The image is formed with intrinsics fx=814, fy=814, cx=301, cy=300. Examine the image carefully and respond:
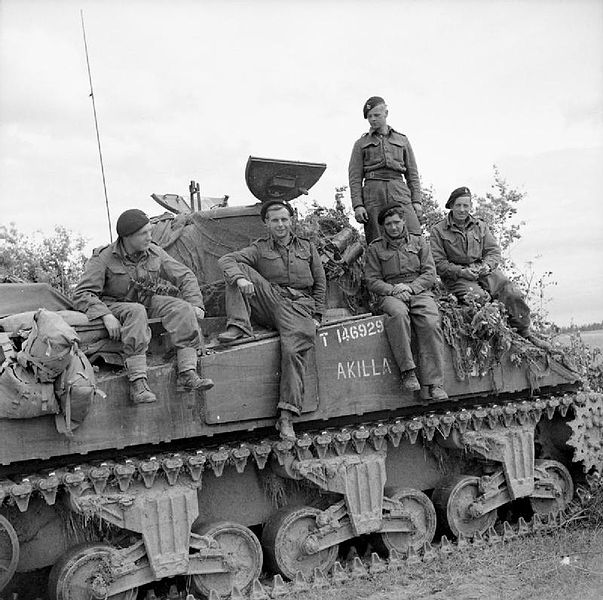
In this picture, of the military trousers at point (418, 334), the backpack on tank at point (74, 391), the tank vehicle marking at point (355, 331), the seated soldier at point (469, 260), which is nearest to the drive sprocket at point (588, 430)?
the seated soldier at point (469, 260)

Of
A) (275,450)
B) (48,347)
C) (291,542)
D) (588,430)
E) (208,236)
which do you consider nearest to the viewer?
(48,347)

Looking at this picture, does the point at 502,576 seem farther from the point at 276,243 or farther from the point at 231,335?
the point at 276,243

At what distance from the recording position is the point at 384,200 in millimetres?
9914

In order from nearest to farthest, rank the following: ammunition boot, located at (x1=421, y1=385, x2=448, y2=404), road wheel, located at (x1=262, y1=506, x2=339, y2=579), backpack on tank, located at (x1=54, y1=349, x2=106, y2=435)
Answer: backpack on tank, located at (x1=54, y1=349, x2=106, y2=435)
road wheel, located at (x1=262, y1=506, x2=339, y2=579)
ammunition boot, located at (x1=421, y1=385, x2=448, y2=404)

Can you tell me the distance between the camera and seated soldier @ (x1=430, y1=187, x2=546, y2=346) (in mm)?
9688

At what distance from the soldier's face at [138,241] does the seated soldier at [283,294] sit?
2.91ft

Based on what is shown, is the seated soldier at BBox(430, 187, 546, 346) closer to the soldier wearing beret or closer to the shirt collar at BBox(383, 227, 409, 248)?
the soldier wearing beret

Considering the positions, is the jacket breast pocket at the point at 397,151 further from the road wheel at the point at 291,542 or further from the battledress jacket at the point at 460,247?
the road wheel at the point at 291,542

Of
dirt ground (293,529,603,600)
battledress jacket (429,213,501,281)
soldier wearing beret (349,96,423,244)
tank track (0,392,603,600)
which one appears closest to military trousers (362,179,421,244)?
soldier wearing beret (349,96,423,244)

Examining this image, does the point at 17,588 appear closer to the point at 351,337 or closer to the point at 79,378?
the point at 79,378

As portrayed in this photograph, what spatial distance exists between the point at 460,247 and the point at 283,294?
2735mm

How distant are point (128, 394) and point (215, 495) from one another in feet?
5.42

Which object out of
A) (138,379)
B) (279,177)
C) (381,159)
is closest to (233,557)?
(138,379)

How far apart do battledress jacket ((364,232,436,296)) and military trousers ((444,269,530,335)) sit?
0.83 m
